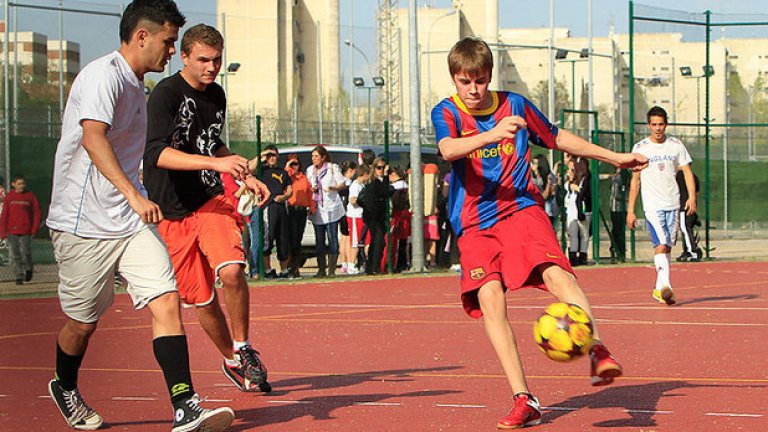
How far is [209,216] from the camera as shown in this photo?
8.10 metres

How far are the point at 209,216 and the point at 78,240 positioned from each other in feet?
4.57

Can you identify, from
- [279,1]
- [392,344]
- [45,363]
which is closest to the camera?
[45,363]

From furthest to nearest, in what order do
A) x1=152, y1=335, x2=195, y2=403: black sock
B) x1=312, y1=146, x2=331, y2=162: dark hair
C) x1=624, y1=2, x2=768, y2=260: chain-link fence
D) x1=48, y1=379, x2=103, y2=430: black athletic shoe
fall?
1. x1=624, y1=2, x2=768, y2=260: chain-link fence
2. x1=312, y1=146, x2=331, y2=162: dark hair
3. x1=48, y1=379, x2=103, y2=430: black athletic shoe
4. x1=152, y1=335, x2=195, y2=403: black sock

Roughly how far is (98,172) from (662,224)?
9.24 meters

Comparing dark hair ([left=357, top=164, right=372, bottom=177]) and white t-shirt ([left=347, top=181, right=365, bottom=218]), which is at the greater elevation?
dark hair ([left=357, top=164, right=372, bottom=177])

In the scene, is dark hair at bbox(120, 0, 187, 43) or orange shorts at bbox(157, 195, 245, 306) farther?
orange shorts at bbox(157, 195, 245, 306)

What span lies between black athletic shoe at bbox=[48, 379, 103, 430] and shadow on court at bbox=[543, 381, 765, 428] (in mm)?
2328

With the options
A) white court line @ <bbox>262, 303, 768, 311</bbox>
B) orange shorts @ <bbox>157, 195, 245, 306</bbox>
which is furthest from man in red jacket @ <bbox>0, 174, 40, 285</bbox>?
orange shorts @ <bbox>157, 195, 245, 306</bbox>

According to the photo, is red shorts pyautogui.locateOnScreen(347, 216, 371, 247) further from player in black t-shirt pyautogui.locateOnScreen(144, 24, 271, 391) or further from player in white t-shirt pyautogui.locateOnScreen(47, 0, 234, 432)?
player in white t-shirt pyautogui.locateOnScreen(47, 0, 234, 432)

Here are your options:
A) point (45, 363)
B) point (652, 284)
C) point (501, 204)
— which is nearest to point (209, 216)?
point (501, 204)

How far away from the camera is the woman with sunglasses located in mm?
19969

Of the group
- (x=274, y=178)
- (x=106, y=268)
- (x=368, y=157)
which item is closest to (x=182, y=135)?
(x=106, y=268)

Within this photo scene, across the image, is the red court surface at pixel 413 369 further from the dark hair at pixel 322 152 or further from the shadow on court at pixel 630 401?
the dark hair at pixel 322 152

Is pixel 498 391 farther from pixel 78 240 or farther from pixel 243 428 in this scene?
pixel 78 240
